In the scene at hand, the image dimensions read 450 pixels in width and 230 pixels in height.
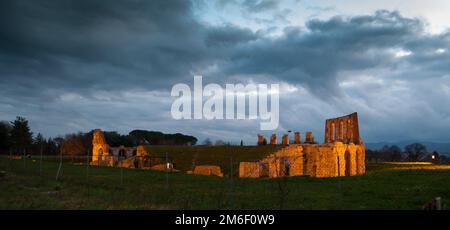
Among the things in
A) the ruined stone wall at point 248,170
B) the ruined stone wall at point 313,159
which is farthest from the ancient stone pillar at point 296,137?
the ruined stone wall at point 248,170

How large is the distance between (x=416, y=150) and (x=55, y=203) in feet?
347

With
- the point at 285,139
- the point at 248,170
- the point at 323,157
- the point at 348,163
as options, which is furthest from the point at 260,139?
the point at 248,170

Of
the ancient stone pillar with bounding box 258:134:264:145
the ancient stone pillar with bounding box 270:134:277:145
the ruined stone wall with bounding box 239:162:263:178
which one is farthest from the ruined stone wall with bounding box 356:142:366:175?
the ruined stone wall with bounding box 239:162:263:178

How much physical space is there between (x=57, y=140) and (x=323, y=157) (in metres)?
89.7

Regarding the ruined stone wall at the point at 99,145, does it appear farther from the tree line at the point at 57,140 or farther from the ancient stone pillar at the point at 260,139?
the ancient stone pillar at the point at 260,139

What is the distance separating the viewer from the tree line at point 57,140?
259 feet

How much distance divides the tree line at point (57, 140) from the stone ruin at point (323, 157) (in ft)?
127

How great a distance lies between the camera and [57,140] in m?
114

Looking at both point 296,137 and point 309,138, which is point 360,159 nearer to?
point 309,138

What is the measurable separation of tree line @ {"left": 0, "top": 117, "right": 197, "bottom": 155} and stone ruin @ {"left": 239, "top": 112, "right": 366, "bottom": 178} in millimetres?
38606

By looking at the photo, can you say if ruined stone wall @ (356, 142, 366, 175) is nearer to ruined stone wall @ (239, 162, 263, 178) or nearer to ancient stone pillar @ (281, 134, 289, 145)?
ancient stone pillar @ (281, 134, 289, 145)

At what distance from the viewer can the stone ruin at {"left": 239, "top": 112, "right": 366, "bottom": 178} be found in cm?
3859
